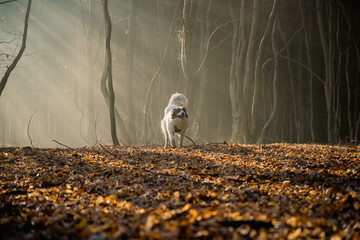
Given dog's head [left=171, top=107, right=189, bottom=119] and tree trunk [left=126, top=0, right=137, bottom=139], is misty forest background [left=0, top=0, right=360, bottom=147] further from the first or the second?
dog's head [left=171, top=107, right=189, bottom=119]

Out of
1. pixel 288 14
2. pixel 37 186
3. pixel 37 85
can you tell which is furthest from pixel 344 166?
pixel 37 85

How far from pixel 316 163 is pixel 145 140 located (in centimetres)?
1351

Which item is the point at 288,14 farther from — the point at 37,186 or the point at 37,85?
the point at 37,85

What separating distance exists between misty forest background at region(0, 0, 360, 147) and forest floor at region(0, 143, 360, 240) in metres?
5.55

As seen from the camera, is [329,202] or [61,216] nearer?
[61,216]

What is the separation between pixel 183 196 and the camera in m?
3.86

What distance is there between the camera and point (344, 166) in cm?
595

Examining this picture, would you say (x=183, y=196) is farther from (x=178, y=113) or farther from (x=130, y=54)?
(x=130, y=54)

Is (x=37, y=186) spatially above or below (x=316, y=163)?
below

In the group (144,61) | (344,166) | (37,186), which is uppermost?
(144,61)

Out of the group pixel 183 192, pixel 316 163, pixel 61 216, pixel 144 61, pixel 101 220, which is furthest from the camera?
pixel 144 61

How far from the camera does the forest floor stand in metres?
2.63

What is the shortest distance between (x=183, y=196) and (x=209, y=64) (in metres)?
23.9

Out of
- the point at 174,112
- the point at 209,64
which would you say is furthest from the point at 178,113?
the point at 209,64
